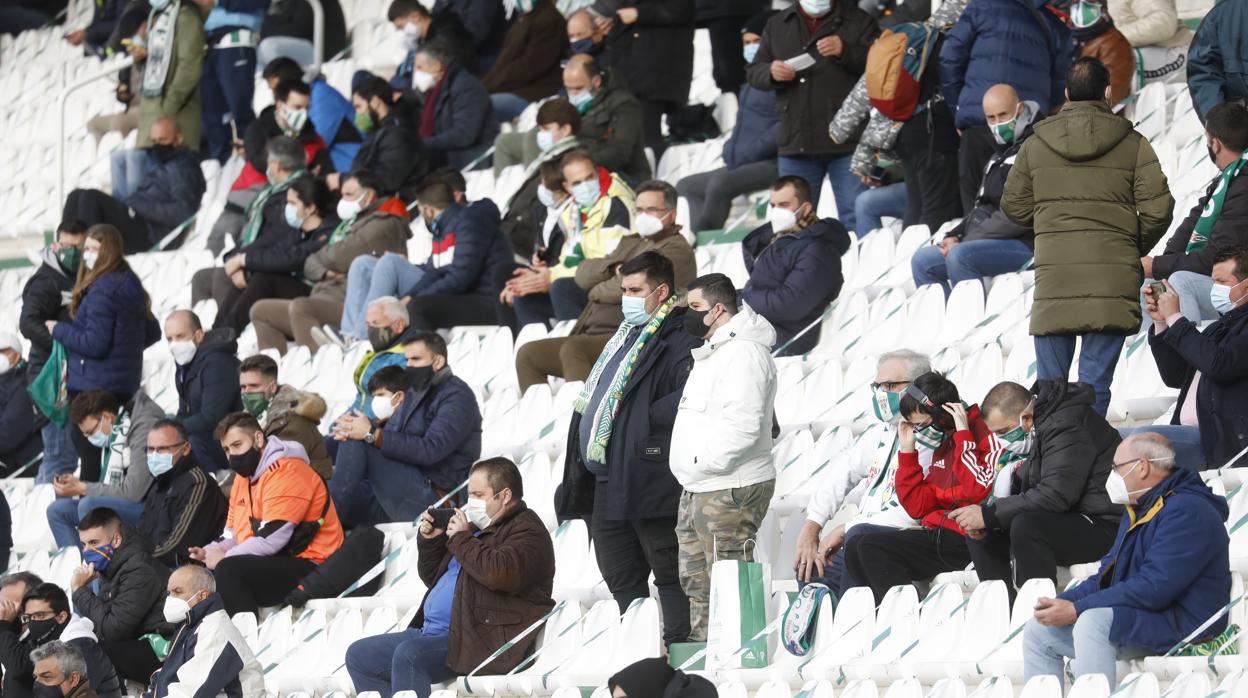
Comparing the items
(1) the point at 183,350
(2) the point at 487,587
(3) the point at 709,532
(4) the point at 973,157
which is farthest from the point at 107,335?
(3) the point at 709,532

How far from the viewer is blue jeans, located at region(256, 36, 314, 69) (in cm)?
1480

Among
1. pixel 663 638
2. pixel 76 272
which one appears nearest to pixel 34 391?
pixel 76 272

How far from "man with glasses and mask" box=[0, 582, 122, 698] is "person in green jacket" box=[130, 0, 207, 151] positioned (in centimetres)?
502

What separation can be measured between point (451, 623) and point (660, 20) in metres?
4.92

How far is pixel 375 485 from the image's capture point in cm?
962

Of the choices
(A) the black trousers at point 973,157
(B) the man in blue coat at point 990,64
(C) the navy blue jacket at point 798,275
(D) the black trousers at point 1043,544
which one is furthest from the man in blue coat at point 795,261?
(D) the black trousers at point 1043,544

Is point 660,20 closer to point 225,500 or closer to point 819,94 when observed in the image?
point 819,94

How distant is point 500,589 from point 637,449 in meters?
0.71

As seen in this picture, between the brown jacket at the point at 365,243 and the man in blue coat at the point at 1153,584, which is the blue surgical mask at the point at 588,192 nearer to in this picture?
the brown jacket at the point at 365,243

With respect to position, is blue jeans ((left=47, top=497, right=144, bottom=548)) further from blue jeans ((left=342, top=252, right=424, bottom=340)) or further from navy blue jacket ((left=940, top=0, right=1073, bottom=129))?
navy blue jacket ((left=940, top=0, right=1073, bottom=129))

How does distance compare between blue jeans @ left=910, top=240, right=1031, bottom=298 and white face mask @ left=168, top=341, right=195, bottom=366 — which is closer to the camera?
blue jeans @ left=910, top=240, right=1031, bottom=298

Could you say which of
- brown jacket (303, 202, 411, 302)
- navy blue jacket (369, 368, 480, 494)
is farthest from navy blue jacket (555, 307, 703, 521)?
brown jacket (303, 202, 411, 302)

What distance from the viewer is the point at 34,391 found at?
11.5 m

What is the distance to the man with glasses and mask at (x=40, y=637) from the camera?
9.23 meters
